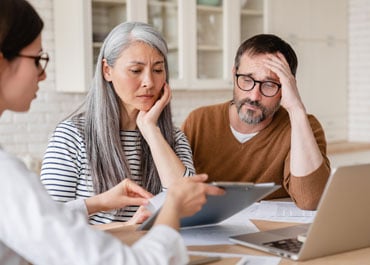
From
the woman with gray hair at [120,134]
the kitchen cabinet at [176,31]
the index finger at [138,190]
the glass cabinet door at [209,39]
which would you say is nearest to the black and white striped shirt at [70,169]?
the woman with gray hair at [120,134]

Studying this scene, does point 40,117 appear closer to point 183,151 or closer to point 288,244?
point 183,151

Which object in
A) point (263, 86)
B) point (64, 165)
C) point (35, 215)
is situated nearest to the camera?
point (35, 215)

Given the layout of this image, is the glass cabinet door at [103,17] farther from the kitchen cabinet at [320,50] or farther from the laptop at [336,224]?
the laptop at [336,224]

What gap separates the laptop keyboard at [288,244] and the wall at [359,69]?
4.03 meters

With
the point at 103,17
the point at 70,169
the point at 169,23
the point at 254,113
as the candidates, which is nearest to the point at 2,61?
the point at 70,169

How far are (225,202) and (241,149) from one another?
0.97m

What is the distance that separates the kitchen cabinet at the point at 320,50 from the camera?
4.69 metres

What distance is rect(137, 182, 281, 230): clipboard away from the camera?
4.34ft

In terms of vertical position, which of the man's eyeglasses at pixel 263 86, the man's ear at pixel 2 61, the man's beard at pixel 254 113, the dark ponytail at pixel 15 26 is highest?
the dark ponytail at pixel 15 26

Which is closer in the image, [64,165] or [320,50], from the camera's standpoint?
[64,165]

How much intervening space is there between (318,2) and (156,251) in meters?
4.26

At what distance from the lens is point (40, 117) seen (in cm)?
367

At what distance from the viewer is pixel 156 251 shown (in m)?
1.04

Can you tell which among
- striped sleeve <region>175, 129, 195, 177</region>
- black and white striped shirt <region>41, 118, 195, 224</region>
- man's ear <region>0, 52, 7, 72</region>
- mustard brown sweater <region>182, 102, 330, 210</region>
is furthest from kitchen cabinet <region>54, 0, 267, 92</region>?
man's ear <region>0, 52, 7, 72</region>
